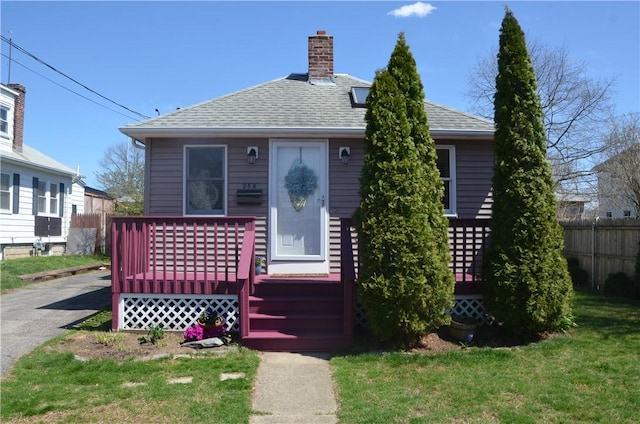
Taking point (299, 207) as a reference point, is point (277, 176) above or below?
above

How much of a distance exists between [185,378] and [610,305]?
7.73m

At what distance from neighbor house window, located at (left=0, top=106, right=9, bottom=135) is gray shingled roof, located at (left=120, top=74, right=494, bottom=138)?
39.3 feet

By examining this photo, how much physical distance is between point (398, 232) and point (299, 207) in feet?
10.1

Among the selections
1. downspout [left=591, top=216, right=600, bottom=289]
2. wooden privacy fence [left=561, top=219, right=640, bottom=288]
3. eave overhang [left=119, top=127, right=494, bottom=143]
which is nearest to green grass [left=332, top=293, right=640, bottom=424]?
eave overhang [left=119, top=127, right=494, bottom=143]

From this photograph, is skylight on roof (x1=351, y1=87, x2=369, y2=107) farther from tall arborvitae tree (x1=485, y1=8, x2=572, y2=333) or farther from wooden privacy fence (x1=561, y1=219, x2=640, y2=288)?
wooden privacy fence (x1=561, y1=219, x2=640, y2=288)

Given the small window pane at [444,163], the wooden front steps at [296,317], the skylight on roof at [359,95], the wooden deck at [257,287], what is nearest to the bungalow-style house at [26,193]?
the wooden deck at [257,287]

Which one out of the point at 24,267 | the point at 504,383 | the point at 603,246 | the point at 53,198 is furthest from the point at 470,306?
the point at 53,198

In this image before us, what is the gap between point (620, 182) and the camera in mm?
20422

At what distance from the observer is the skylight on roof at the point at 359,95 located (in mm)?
9492

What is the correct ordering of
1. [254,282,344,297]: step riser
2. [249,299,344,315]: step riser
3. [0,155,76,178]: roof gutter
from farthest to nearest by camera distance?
1. [0,155,76,178]: roof gutter
2. [254,282,344,297]: step riser
3. [249,299,344,315]: step riser

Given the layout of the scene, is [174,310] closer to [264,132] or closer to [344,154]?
[264,132]

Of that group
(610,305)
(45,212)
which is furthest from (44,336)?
(45,212)

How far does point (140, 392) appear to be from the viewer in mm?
4711

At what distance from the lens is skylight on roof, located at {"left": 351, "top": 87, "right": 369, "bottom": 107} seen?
374 inches
